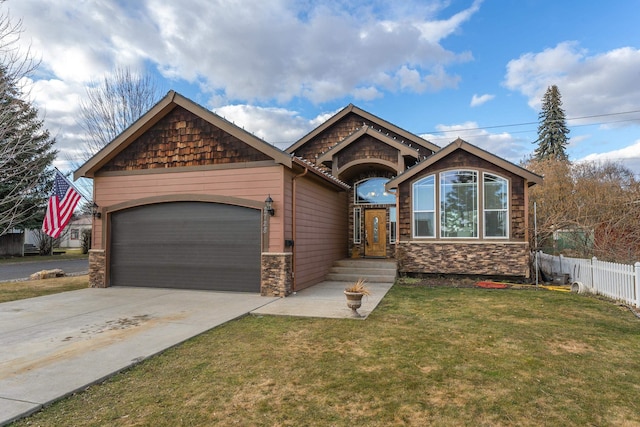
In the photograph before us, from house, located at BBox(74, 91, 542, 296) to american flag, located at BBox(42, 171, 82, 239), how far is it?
652 mm

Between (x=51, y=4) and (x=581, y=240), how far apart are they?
62.4ft

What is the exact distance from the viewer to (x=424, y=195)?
1217cm

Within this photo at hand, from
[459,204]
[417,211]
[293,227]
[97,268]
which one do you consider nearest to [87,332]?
[293,227]

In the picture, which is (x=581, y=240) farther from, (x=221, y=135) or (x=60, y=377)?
(x=60, y=377)

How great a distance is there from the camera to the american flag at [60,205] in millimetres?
10047

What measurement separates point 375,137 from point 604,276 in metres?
8.25

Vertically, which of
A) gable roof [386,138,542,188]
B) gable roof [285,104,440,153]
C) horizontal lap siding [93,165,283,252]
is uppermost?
gable roof [285,104,440,153]

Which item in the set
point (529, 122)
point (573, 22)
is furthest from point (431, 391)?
point (529, 122)

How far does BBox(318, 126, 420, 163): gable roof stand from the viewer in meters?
13.3

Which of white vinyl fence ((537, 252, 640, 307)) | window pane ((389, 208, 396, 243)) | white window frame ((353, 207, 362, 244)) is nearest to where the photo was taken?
white vinyl fence ((537, 252, 640, 307))

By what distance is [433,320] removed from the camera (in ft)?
21.7

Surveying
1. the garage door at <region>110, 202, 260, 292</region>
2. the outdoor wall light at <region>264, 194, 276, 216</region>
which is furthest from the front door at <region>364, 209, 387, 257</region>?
the outdoor wall light at <region>264, 194, 276, 216</region>

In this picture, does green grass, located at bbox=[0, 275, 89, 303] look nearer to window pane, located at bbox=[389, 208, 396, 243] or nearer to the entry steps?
the entry steps

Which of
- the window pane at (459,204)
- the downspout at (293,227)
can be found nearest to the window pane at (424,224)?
the window pane at (459,204)
